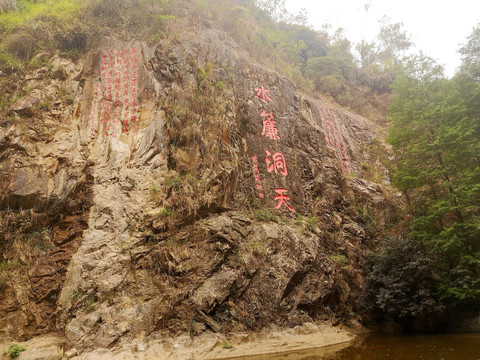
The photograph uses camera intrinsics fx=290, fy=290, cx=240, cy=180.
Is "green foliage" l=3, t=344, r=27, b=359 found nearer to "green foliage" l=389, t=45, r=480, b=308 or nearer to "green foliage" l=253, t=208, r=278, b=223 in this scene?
"green foliage" l=253, t=208, r=278, b=223

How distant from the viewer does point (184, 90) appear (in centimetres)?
1030

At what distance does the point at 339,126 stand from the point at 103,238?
12.1m

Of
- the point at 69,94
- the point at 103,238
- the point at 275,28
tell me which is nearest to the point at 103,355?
the point at 103,238

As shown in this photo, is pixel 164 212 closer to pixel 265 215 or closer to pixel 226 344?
pixel 265 215

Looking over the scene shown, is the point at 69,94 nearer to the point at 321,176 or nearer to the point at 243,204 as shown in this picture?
the point at 243,204

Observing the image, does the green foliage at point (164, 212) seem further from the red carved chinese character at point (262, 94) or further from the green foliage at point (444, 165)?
the green foliage at point (444, 165)

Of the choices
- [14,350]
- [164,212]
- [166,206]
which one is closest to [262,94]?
[166,206]

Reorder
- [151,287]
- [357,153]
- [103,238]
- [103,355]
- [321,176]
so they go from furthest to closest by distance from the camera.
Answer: [357,153]
[321,176]
[103,238]
[151,287]
[103,355]

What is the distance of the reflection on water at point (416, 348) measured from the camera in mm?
5871

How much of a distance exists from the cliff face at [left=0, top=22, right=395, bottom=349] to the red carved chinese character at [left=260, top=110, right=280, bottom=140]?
0.05 m

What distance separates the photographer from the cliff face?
22.6 ft

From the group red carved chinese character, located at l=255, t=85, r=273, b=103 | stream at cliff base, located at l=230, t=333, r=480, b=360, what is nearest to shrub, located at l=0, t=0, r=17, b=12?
red carved chinese character, located at l=255, t=85, r=273, b=103

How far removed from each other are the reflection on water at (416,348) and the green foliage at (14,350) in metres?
6.24

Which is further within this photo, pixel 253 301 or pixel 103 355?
pixel 253 301
